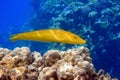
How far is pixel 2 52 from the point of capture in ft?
16.7

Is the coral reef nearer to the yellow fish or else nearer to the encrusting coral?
the encrusting coral

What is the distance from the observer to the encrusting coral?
11.2 ft

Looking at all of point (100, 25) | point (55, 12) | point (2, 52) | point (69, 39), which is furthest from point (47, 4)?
point (69, 39)

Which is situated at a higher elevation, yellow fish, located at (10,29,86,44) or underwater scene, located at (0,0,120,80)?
underwater scene, located at (0,0,120,80)

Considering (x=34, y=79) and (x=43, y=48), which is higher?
(x=43, y=48)

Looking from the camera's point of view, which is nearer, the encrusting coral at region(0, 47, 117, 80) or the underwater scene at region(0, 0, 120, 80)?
the underwater scene at region(0, 0, 120, 80)

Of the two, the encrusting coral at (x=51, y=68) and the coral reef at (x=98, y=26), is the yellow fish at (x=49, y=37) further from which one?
the coral reef at (x=98, y=26)

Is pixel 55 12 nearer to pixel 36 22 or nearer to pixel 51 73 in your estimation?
pixel 36 22

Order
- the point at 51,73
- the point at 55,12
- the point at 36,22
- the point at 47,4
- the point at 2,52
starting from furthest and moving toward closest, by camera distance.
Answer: the point at 36,22 → the point at 47,4 → the point at 55,12 → the point at 2,52 → the point at 51,73

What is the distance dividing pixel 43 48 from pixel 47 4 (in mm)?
4324

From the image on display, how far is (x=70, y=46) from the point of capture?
49.0ft

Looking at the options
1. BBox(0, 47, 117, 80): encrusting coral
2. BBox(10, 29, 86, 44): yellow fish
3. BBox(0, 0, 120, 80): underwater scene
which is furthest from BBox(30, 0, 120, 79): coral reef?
BBox(10, 29, 86, 44): yellow fish

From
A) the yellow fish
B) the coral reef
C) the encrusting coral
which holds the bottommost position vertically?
the yellow fish

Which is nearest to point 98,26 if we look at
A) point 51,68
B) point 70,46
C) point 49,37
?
point 70,46
